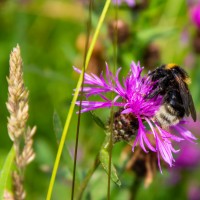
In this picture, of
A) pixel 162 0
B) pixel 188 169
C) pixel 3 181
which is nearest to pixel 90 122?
pixel 188 169

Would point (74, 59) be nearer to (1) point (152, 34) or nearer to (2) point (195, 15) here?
(1) point (152, 34)

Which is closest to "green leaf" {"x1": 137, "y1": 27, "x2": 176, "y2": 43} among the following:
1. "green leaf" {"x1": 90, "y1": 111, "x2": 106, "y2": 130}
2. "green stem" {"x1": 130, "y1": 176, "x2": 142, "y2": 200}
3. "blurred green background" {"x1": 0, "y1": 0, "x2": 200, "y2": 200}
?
"blurred green background" {"x1": 0, "y1": 0, "x2": 200, "y2": 200}

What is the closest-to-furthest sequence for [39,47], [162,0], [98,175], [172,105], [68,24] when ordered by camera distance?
[172,105], [98,175], [162,0], [39,47], [68,24]

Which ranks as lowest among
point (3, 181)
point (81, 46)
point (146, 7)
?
point (3, 181)

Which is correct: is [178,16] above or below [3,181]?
above

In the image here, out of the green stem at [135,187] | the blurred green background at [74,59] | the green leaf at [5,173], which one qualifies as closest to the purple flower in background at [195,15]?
the blurred green background at [74,59]

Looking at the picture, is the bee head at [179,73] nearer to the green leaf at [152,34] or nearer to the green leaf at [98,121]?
the green leaf at [98,121]

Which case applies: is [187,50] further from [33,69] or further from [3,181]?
[3,181]

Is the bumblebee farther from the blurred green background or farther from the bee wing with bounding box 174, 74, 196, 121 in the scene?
the blurred green background
